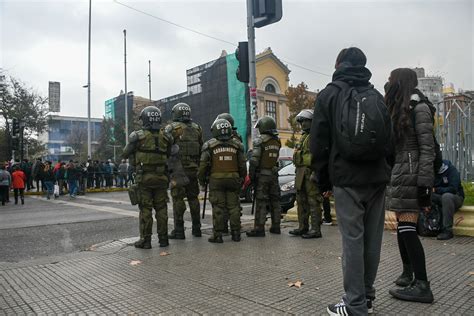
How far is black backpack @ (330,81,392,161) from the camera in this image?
2.86 meters

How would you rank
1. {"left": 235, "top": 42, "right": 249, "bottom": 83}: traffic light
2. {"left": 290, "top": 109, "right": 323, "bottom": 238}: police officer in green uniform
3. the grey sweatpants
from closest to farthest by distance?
the grey sweatpants, {"left": 290, "top": 109, "right": 323, "bottom": 238}: police officer in green uniform, {"left": 235, "top": 42, "right": 249, "bottom": 83}: traffic light

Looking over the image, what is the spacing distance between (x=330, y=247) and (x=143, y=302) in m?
3.02

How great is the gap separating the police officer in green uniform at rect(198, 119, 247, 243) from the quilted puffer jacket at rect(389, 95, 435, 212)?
315cm

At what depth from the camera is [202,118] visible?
48.8m

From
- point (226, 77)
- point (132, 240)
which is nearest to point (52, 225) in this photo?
point (132, 240)

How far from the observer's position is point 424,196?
11.5 feet

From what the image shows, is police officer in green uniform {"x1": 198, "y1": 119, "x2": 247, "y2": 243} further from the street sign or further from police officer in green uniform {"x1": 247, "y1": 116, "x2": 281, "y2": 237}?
the street sign

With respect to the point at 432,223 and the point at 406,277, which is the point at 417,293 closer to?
the point at 406,277

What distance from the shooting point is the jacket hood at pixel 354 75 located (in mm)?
3096

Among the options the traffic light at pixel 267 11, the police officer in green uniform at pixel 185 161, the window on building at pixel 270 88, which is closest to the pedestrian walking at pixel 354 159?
the police officer in green uniform at pixel 185 161

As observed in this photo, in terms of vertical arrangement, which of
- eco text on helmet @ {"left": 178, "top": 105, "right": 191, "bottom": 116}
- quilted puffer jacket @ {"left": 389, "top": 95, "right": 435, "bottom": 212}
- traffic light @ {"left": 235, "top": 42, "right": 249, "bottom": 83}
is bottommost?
quilted puffer jacket @ {"left": 389, "top": 95, "right": 435, "bottom": 212}

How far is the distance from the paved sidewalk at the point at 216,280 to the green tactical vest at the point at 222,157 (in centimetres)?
116

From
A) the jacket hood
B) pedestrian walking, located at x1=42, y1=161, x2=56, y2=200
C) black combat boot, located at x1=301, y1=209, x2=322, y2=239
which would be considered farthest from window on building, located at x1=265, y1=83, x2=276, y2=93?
the jacket hood

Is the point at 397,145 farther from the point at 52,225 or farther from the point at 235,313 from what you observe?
the point at 52,225
